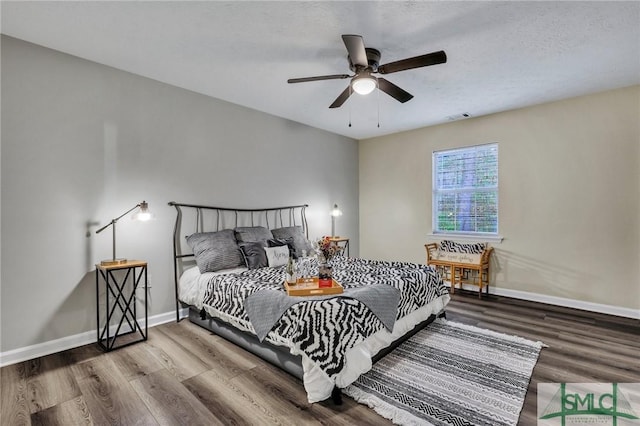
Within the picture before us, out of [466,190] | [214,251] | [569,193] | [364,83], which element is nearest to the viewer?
[364,83]

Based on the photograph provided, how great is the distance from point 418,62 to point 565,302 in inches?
152

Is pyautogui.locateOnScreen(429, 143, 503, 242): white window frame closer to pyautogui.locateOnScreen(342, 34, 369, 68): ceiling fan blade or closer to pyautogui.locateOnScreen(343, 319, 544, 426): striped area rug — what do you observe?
pyautogui.locateOnScreen(343, 319, 544, 426): striped area rug

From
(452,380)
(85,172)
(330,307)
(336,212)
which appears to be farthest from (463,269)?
(85,172)

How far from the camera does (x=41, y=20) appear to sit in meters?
2.39

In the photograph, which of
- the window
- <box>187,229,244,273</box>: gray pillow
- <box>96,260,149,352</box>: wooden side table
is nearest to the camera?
<box>96,260,149,352</box>: wooden side table

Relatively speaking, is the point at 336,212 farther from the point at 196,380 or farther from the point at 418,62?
the point at 196,380

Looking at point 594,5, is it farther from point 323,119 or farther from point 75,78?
point 75,78

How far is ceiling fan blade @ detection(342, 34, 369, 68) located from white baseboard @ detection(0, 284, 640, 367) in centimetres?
327

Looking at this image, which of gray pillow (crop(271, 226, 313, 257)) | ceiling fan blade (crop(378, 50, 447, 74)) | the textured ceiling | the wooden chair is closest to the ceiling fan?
ceiling fan blade (crop(378, 50, 447, 74))

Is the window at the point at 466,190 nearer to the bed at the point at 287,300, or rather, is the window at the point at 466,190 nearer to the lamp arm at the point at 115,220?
the bed at the point at 287,300

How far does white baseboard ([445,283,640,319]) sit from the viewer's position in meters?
3.72

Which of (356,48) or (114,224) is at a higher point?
(356,48)

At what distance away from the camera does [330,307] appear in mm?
2150

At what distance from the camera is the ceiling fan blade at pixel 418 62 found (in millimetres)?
2279
